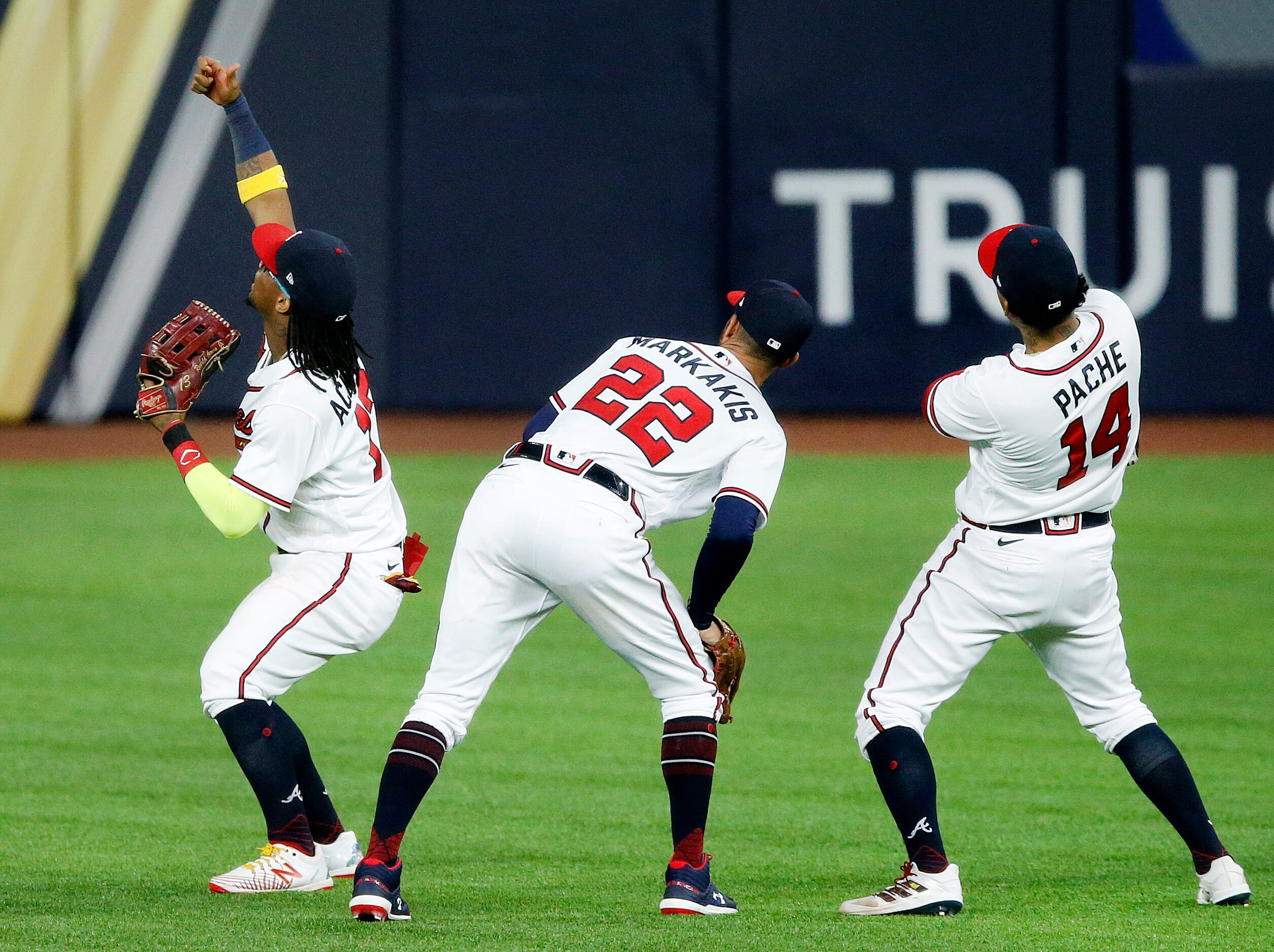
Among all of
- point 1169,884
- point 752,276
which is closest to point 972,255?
point 752,276

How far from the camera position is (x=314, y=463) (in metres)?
4.62

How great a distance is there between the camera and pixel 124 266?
52.9 ft

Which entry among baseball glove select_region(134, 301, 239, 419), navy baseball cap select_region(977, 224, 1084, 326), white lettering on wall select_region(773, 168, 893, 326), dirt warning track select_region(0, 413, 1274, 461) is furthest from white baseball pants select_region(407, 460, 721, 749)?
white lettering on wall select_region(773, 168, 893, 326)

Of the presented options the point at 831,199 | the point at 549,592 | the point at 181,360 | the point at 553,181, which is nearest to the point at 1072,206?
the point at 831,199

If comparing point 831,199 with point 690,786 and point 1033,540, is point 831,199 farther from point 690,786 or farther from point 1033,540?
point 690,786

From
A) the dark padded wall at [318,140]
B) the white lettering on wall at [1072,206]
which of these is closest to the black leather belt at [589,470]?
the dark padded wall at [318,140]

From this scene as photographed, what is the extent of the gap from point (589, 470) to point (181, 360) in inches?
43.4

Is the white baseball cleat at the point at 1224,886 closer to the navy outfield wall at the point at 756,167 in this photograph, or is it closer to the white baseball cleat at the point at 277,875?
the white baseball cleat at the point at 277,875

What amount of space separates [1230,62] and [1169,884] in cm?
1315

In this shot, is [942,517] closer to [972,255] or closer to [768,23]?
[972,255]

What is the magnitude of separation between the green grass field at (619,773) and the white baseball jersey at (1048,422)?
1.05m

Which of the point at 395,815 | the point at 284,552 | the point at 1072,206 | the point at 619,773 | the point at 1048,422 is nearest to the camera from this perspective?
the point at 395,815

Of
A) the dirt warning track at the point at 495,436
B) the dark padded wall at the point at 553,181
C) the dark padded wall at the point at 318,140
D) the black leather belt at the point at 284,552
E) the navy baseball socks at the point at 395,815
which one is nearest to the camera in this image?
the navy baseball socks at the point at 395,815

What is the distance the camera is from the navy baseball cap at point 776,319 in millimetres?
4746
